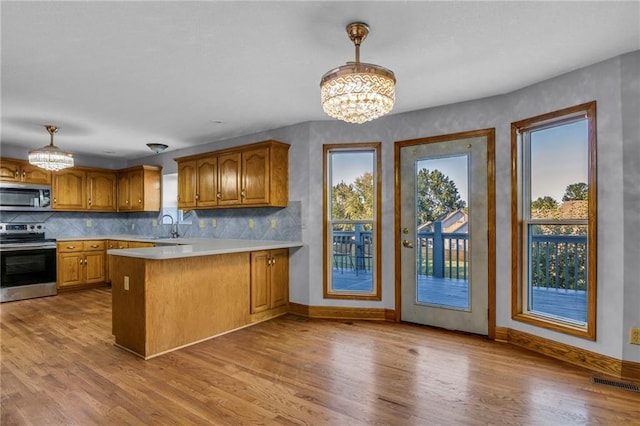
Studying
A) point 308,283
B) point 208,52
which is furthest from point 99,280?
point 208,52

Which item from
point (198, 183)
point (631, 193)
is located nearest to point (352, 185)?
point (198, 183)

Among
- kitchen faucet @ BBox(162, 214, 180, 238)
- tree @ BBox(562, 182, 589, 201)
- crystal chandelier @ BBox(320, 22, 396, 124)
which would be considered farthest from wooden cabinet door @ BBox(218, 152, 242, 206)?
tree @ BBox(562, 182, 589, 201)

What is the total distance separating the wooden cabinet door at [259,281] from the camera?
3930 millimetres

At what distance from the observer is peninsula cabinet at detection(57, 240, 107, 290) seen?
18.3 ft

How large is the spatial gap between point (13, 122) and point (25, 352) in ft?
8.99

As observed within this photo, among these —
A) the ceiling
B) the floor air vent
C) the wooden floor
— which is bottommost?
the floor air vent

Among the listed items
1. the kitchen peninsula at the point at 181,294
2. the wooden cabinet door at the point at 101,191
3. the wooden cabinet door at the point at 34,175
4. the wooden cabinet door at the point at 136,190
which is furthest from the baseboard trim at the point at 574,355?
the wooden cabinet door at the point at 34,175

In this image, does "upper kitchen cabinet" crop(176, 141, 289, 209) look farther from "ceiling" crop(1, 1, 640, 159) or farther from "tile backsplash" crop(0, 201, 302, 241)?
"ceiling" crop(1, 1, 640, 159)

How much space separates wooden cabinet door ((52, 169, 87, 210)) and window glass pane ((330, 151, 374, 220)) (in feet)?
15.3

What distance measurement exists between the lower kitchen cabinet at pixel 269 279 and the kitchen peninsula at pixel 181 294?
1cm

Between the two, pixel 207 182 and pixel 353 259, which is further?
pixel 353 259

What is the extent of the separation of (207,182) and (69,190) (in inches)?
111

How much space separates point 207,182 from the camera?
5.03 m

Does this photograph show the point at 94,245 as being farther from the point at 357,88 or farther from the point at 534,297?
the point at 534,297
